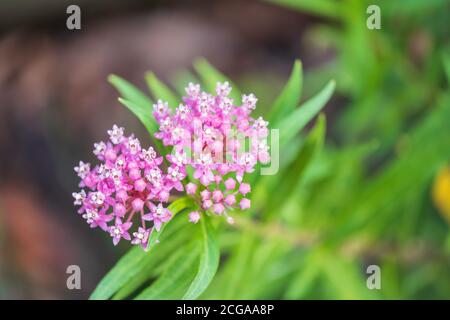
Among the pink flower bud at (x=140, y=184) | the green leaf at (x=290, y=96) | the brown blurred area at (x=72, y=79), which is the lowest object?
the pink flower bud at (x=140, y=184)

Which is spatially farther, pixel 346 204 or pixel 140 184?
pixel 346 204

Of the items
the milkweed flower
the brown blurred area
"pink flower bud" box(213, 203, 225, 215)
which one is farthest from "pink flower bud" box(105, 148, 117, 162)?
the brown blurred area

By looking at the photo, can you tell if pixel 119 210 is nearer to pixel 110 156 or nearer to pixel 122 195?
pixel 122 195

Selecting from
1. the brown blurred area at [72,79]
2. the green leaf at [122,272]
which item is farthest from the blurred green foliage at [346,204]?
the brown blurred area at [72,79]

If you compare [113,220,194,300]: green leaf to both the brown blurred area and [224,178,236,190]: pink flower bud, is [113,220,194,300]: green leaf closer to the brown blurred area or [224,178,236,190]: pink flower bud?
[224,178,236,190]: pink flower bud

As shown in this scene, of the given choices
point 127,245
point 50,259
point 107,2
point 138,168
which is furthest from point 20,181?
point 138,168

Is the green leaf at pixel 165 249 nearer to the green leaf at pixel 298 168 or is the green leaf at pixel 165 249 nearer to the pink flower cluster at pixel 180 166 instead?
the pink flower cluster at pixel 180 166

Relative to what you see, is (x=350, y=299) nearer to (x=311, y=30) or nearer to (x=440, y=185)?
(x=440, y=185)

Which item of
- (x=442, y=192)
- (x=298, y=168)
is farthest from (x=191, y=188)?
(x=442, y=192)
